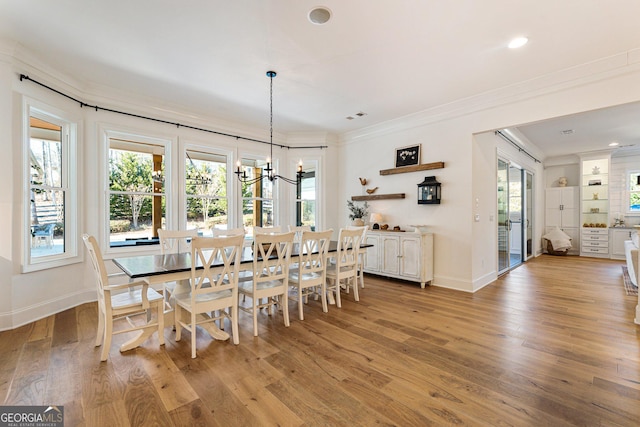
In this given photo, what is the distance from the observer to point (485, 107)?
13.7 feet

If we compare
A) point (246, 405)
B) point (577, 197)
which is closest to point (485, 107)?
point (246, 405)

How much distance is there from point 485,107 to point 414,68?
1.54 m

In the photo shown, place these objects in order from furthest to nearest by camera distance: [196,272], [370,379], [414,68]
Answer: [414,68] → [196,272] → [370,379]

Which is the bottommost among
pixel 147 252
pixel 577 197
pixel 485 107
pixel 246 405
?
pixel 246 405

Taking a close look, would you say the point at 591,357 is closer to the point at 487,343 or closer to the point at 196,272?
the point at 487,343

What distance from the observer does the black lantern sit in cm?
473

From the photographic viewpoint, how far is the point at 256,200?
19.0 feet

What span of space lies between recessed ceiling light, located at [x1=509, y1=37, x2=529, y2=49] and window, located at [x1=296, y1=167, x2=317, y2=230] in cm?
402

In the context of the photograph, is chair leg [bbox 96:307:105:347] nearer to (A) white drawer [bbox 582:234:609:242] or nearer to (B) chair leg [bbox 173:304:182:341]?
(B) chair leg [bbox 173:304:182:341]

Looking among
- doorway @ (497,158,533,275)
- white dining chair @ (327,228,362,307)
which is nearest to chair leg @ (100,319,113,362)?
white dining chair @ (327,228,362,307)

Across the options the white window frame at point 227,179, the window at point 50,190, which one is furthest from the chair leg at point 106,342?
the white window frame at point 227,179

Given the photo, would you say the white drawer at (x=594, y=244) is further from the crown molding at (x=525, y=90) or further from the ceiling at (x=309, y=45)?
the ceiling at (x=309, y=45)

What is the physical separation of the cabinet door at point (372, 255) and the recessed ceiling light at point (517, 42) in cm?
327

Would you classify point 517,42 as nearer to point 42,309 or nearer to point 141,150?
point 141,150
